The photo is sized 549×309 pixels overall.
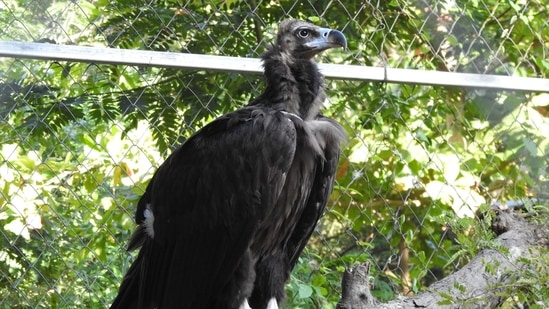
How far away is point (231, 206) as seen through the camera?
3621mm

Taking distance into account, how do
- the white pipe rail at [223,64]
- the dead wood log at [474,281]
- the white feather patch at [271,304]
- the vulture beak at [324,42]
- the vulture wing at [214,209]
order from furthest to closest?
the vulture beak at [324,42]
the white feather patch at [271,304]
the white pipe rail at [223,64]
the vulture wing at [214,209]
the dead wood log at [474,281]

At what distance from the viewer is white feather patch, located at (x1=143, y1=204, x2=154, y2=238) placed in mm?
3791

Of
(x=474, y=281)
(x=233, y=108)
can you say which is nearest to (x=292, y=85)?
(x=233, y=108)

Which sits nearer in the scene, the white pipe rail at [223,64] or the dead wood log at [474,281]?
the dead wood log at [474,281]

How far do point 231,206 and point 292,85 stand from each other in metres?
0.64

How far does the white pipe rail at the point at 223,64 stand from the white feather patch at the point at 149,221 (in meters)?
0.62

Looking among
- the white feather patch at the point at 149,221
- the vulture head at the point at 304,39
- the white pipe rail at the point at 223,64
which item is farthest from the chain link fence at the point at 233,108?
the white feather patch at the point at 149,221

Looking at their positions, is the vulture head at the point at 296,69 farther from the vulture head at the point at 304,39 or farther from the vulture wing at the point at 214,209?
the vulture wing at the point at 214,209

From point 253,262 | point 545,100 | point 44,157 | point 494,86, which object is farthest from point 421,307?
point 545,100

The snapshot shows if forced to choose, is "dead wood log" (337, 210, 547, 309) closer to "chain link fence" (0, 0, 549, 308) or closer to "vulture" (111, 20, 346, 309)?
"chain link fence" (0, 0, 549, 308)

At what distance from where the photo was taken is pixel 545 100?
5.16m

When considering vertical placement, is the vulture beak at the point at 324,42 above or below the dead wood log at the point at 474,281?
above

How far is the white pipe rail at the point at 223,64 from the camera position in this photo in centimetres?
378

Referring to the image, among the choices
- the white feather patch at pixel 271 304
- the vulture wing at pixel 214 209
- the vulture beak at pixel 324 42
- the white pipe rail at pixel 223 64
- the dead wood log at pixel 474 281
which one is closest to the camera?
the dead wood log at pixel 474 281
